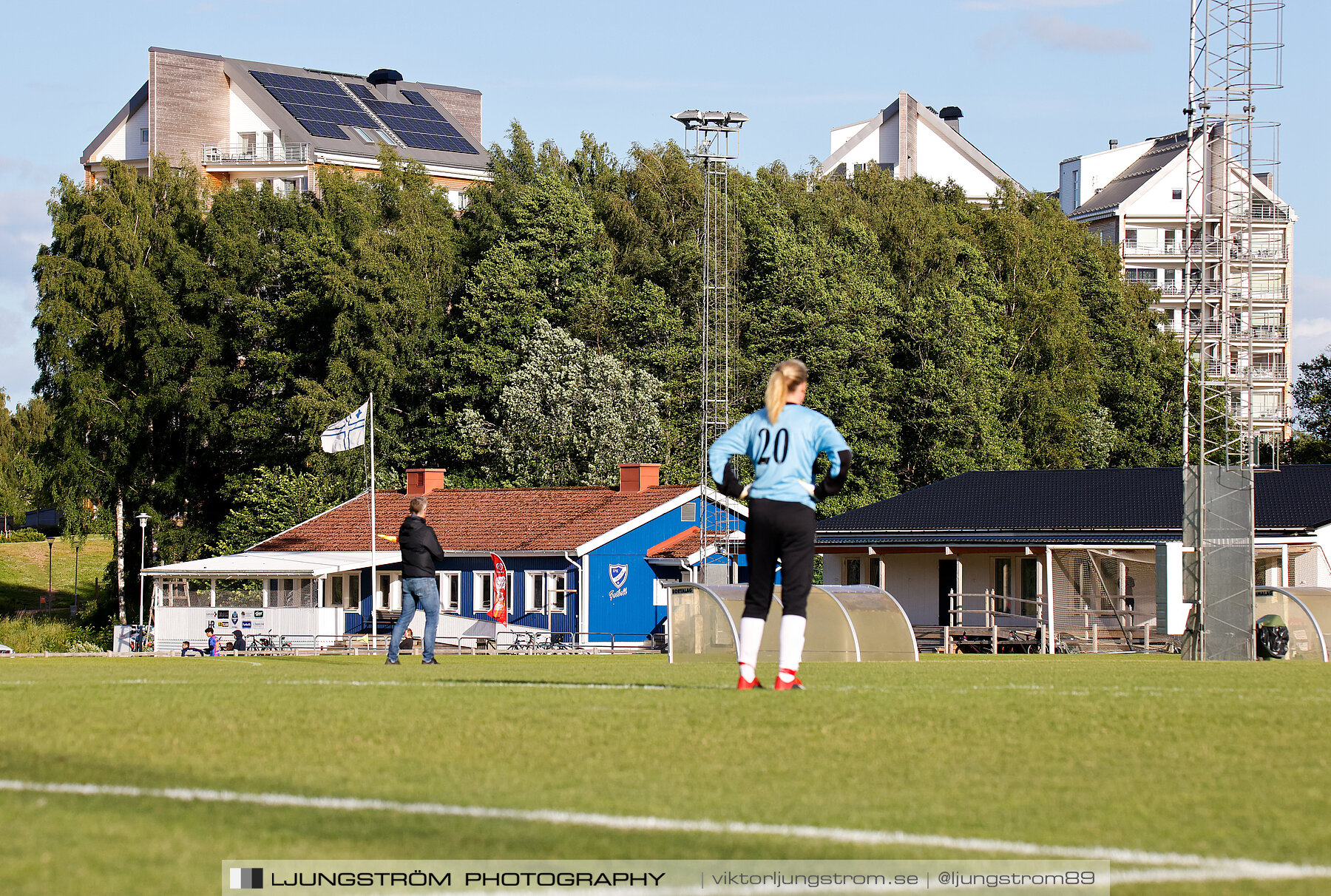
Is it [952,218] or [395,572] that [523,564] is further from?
[952,218]

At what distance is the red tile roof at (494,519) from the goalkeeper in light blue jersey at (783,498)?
40.0 metres

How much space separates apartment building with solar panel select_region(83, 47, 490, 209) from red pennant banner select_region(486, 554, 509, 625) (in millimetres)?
30316

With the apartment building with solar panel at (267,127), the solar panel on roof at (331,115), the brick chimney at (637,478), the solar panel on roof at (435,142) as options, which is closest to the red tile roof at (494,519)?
the brick chimney at (637,478)

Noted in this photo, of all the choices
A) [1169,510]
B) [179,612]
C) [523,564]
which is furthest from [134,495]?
[1169,510]

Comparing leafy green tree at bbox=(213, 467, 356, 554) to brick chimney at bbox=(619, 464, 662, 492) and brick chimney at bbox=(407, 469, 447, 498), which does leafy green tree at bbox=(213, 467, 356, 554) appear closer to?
brick chimney at bbox=(407, 469, 447, 498)

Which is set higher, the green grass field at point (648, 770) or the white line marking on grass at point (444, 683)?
the green grass field at point (648, 770)

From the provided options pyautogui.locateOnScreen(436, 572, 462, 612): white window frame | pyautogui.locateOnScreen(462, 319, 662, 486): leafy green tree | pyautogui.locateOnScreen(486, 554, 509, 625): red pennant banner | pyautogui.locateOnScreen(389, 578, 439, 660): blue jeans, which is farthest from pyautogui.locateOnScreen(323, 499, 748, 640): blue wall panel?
pyautogui.locateOnScreen(389, 578, 439, 660): blue jeans

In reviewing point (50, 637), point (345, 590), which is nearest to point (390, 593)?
point (345, 590)

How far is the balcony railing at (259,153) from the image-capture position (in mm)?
75250

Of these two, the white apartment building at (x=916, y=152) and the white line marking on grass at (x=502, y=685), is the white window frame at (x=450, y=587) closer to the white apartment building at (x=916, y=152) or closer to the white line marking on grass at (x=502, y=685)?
the white line marking on grass at (x=502, y=685)

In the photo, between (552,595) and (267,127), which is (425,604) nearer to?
(552,595)

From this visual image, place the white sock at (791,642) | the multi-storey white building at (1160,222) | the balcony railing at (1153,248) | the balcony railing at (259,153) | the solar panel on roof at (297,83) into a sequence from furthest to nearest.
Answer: the balcony railing at (1153,248) < the multi-storey white building at (1160,222) < the solar panel on roof at (297,83) < the balcony railing at (259,153) < the white sock at (791,642)

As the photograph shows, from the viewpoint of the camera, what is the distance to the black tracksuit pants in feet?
29.5

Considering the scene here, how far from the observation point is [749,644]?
909 cm
